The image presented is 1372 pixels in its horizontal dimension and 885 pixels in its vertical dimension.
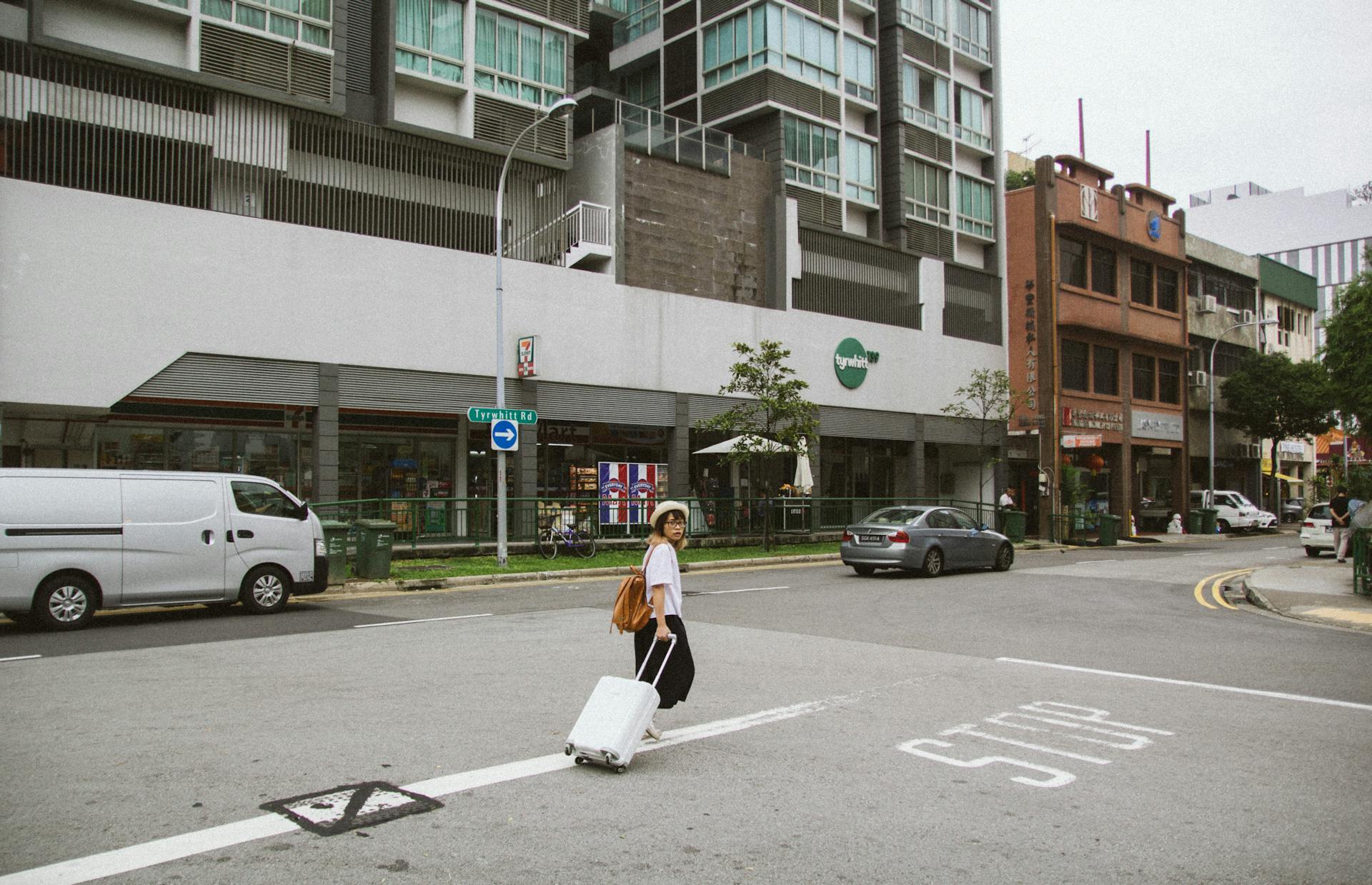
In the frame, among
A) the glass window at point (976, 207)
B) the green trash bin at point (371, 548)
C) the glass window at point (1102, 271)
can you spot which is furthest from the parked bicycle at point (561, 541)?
the glass window at point (1102, 271)

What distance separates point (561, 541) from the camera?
22.4 metres

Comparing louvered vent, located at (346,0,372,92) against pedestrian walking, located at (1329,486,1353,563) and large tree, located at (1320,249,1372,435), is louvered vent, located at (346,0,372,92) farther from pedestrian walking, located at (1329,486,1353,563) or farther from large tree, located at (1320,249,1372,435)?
pedestrian walking, located at (1329,486,1353,563)

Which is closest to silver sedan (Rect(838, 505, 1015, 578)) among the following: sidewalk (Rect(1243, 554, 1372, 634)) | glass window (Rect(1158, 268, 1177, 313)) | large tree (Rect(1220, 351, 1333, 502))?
sidewalk (Rect(1243, 554, 1372, 634))

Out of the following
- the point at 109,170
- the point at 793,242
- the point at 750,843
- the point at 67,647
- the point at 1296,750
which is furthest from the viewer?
the point at 793,242

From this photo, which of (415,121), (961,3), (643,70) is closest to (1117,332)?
(961,3)

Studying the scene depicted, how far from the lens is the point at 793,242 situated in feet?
107

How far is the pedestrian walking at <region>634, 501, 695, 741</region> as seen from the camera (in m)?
6.14

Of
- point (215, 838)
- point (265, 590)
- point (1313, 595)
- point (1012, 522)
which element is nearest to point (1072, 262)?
point (1012, 522)

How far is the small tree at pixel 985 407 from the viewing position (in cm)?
3525

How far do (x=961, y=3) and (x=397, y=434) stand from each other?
31.1 m

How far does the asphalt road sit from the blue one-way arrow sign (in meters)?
8.14

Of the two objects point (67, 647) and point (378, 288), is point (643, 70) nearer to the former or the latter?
point (378, 288)

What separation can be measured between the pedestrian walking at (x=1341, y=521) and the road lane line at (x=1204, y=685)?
18.8 meters

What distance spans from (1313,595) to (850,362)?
1892 cm
